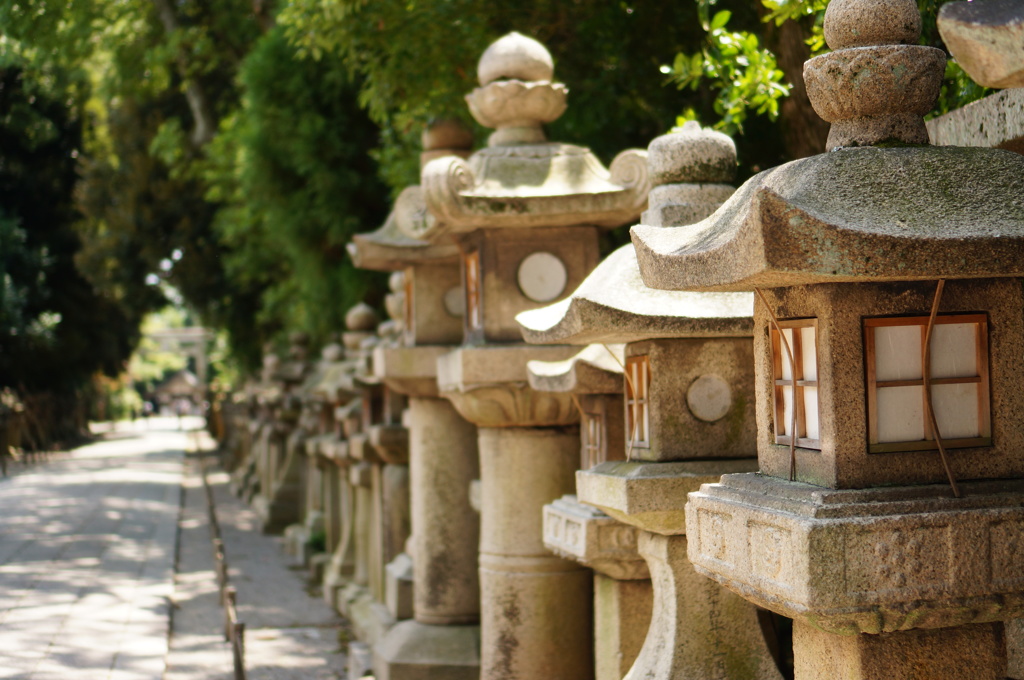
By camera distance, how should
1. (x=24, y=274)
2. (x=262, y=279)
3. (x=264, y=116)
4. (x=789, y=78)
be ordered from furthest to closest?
(x=24, y=274), (x=262, y=279), (x=264, y=116), (x=789, y=78)

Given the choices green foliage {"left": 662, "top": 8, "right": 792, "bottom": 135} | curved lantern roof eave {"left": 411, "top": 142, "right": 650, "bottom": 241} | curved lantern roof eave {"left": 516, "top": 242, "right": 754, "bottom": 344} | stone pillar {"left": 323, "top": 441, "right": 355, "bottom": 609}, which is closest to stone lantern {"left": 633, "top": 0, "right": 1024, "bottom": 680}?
curved lantern roof eave {"left": 516, "top": 242, "right": 754, "bottom": 344}

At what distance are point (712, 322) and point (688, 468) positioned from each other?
2.04 feet

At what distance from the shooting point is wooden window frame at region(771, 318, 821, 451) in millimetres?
3457

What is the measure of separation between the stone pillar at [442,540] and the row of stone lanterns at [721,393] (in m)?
0.02

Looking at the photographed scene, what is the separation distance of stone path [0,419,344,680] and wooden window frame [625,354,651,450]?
16.1 feet

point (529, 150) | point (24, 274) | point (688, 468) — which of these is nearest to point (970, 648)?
point (688, 468)

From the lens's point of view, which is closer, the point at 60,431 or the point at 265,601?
the point at 265,601

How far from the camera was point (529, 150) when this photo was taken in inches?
262

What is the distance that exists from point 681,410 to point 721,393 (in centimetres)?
19

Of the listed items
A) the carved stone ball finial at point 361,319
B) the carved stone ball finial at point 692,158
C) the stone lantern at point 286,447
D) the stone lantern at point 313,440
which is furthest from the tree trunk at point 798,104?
the stone lantern at point 286,447

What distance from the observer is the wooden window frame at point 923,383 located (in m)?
3.33

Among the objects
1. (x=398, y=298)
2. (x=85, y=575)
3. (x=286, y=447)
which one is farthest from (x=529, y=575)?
(x=286, y=447)

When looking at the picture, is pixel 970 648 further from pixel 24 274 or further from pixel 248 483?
pixel 24 274

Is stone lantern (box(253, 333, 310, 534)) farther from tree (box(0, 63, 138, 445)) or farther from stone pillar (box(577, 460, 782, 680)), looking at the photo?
stone pillar (box(577, 460, 782, 680))
